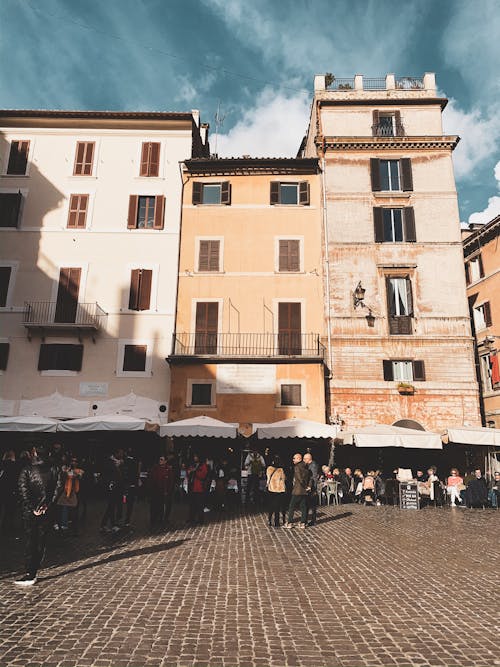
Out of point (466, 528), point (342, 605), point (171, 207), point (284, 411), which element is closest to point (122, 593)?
point (342, 605)

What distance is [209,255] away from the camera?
2389cm

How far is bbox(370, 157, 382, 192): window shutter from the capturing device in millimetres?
24406

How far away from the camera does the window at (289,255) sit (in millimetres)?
23688

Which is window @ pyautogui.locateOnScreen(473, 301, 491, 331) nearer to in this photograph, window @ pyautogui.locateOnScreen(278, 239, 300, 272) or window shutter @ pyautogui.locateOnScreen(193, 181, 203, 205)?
window @ pyautogui.locateOnScreen(278, 239, 300, 272)

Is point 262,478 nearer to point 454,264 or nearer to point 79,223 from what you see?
point 454,264

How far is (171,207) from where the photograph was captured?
965 inches

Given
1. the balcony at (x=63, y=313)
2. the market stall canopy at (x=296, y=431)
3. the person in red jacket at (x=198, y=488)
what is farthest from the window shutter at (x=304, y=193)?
the person in red jacket at (x=198, y=488)

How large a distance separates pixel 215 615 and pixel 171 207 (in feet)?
70.9

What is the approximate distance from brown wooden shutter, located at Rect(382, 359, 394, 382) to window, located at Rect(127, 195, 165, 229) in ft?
41.5

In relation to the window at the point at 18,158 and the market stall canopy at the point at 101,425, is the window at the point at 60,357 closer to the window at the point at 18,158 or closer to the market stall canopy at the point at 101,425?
the market stall canopy at the point at 101,425

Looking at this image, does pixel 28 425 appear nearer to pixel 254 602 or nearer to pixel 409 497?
pixel 254 602

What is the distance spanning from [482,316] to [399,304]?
8.38 meters

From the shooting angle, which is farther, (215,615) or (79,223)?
(79,223)

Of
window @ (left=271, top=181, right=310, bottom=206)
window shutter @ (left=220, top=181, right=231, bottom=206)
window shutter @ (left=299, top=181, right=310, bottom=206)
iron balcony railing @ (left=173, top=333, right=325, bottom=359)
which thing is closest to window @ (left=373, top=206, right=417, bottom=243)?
window shutter @ (left=299, top=181, right=310, bottom=206)
